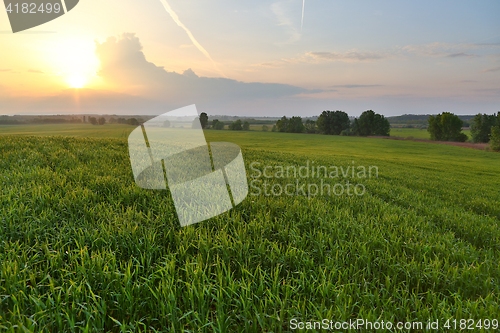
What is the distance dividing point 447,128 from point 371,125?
23.2 m

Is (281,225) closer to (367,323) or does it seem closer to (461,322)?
(367,323)

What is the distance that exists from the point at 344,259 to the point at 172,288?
220cm

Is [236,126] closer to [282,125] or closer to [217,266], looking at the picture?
[282,125]

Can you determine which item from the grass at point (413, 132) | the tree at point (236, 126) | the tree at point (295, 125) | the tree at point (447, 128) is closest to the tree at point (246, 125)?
the tree at point (236, 126)

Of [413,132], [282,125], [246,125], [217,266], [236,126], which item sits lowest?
[217,266]

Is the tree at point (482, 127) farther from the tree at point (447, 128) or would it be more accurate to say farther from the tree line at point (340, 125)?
the tree line at point (340, 125)

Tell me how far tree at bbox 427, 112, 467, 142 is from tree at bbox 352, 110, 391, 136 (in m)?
14.2

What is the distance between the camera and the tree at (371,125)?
88.6 m

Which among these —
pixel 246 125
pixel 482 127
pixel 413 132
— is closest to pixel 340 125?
pixel 246 125

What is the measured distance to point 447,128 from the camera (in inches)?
3317

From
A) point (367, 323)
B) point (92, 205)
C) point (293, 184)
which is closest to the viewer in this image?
point (367, 323)

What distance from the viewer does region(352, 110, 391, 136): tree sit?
291 feet

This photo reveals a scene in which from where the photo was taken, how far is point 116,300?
2.51m

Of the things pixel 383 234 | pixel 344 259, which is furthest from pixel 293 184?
pixel 344 259
